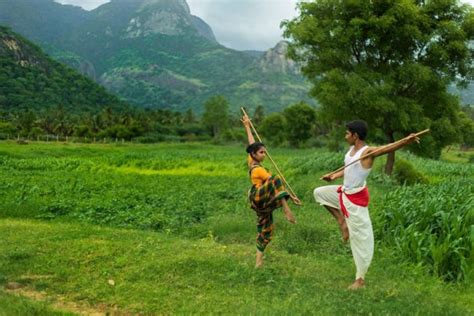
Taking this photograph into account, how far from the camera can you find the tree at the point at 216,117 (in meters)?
100

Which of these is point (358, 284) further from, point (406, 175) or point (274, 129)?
point (274, 129)

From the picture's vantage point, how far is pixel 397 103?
66.1 feet

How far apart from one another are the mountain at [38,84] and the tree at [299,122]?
53.8 m

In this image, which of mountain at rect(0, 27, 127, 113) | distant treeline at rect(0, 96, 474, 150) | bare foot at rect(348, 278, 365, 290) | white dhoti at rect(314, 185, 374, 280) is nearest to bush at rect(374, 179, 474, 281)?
bare foot at rect(348, 278, 365, 290)

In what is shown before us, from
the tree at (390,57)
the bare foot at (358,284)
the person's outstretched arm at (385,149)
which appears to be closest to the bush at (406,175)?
the tree at (390,57)

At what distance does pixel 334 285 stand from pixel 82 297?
3.88 m

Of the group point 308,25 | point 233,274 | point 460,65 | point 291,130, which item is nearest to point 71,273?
point 233,274

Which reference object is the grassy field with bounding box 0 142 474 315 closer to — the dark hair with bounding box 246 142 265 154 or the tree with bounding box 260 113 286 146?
the dark hair with bounding box 246 142 265 154

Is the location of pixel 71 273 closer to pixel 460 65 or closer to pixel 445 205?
pixel 445 205

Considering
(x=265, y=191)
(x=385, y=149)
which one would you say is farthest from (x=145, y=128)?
(x=385, y=149)

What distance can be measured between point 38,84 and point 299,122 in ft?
246

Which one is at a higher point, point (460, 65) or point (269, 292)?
point (460, 65)

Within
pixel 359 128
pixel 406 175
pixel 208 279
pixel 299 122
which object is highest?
pixel 299 122

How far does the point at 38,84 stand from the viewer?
11812 centimetres
